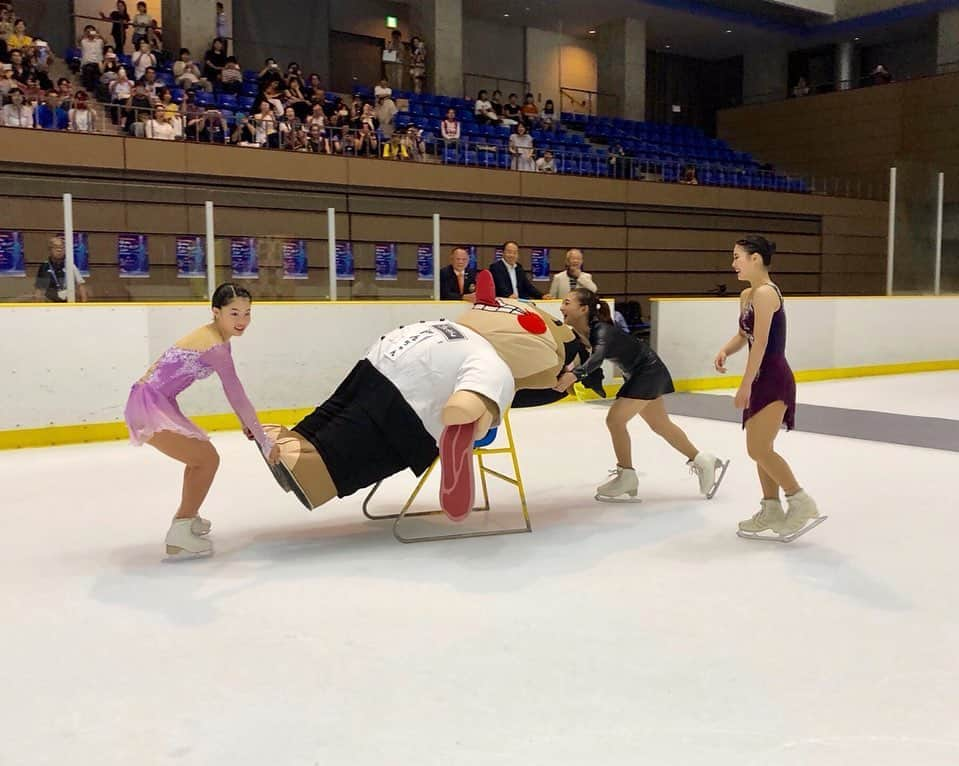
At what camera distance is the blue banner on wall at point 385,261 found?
8586 mm

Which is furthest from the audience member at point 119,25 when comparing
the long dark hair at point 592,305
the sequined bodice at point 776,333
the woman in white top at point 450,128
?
the sequined bodice at point 776,333

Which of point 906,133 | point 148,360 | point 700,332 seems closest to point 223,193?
point 148,360

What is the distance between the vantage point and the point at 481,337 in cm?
398

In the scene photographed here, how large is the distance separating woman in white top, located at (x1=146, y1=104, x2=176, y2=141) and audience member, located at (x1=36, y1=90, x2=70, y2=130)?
925 millimetres

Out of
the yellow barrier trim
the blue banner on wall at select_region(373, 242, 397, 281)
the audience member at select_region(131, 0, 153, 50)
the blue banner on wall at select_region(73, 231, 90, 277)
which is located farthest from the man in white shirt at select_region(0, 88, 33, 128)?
the yellow barrier trim

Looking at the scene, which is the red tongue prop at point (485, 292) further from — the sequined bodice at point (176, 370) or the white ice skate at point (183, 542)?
the white ice skate at point (183, 542)

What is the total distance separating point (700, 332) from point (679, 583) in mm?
7267

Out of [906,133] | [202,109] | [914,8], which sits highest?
[914,8]

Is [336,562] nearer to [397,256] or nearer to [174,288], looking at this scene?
[174,288]

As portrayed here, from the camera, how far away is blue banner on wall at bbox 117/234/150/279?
735cm

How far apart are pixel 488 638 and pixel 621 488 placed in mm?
2230

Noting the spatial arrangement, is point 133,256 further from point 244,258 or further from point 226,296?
point 226,296

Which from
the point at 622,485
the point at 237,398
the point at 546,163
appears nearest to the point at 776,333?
the point at 622,485

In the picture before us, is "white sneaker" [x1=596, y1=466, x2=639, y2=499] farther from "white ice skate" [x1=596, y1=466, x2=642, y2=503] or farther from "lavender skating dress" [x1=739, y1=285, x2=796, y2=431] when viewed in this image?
"lavender skating dress" [x1=739, y1=285, x2=796, y2=431]
